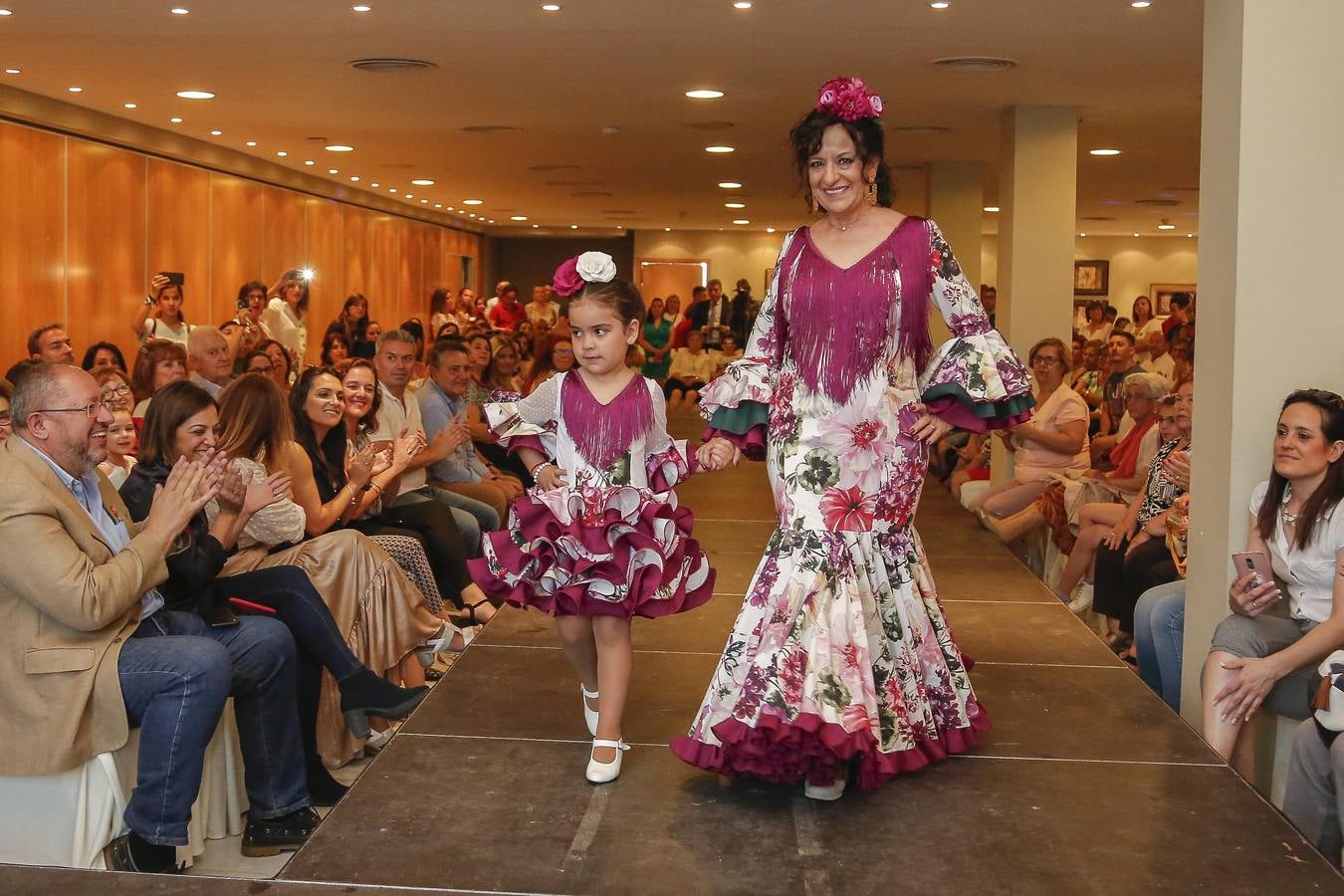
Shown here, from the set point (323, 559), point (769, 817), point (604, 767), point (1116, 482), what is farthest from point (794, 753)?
point (1116, 482)

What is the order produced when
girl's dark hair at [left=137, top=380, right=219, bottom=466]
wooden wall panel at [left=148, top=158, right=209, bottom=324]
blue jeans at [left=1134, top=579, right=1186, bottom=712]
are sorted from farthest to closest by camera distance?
wooden wall panel at [left=148, top=158, right=209, bottom=324] → blue jeans at [left=1134, top=579, right=1186, bottom=712] → girl's dark hair at [left=137, top=380, right=219, bottom=466]

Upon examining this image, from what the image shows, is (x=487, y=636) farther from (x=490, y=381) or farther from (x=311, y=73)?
(x=311, y=73)

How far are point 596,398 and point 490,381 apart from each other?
5.34 meters

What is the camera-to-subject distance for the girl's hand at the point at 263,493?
3844 millimetres

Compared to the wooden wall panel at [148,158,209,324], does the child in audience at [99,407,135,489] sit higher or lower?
lower

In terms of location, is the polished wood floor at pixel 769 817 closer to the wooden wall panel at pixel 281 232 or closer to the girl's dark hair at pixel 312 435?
the girl's dark hair at pixel 312 435

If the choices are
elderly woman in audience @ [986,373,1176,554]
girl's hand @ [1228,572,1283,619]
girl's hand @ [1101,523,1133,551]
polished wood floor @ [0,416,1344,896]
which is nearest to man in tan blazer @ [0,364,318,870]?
polished wood floor @ [0,416,1344,896]

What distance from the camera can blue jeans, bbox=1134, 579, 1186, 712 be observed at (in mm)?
4398

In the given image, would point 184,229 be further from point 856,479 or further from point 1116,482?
point 856,479

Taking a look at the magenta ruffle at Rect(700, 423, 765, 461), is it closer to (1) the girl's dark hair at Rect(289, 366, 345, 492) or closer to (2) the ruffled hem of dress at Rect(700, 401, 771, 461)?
(2) the ruffled hem of dress at Rect(700, 401, 771, 461)

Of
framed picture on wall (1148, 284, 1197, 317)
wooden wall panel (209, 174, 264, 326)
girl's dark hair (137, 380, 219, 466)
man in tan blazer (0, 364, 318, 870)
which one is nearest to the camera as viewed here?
man in tan blazer (0, 364, 318, 870)

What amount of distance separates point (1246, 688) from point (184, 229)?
37.9 ft

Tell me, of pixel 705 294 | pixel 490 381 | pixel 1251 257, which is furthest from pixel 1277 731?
pixel 705 294

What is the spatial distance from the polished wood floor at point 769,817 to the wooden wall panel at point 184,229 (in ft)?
31.7
